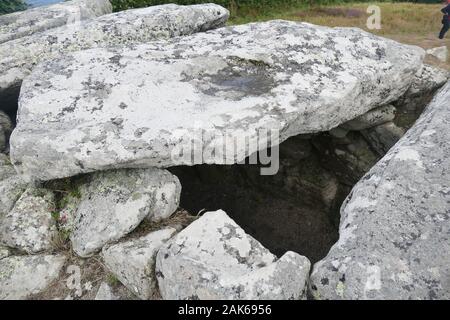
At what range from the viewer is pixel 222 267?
4266mm

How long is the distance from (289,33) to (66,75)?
3578mm

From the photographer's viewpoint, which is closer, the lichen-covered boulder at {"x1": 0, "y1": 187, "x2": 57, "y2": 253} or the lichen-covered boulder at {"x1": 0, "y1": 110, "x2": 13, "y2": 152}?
the lichen-covered boulder at {"x1": 0, "y1": 187, "x2": 57, "y2": 253}

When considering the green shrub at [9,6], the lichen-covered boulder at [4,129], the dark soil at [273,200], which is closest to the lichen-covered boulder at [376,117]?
the dark soil at [273,200]

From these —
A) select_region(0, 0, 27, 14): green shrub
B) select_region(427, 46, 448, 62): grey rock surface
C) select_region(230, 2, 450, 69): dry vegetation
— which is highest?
select_region(427, 46, 448, 62): grey rock surface

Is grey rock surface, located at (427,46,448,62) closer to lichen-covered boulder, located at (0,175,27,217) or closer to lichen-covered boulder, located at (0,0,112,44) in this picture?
lichen-covered boulder, located at (0,0,112,44)

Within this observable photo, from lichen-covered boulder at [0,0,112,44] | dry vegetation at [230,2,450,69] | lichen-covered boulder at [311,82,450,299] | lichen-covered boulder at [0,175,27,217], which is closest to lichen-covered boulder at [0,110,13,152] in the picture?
lichen-covered boulder at [0,0,112,44]

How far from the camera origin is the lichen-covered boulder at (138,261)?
465 cm

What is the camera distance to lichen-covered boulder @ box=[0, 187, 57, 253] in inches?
205

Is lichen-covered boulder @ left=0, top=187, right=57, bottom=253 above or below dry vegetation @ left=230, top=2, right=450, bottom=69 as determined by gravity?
above

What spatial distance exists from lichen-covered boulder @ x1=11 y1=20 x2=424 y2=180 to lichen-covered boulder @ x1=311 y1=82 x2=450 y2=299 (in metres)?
1.36

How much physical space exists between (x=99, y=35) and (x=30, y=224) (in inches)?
153

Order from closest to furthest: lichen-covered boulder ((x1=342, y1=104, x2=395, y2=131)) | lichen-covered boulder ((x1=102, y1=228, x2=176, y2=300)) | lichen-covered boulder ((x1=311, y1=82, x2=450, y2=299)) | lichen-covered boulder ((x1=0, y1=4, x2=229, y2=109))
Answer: lichen-covered boulder ((x1=311, y1=82, x2=450, y2=299)) → lichen-covered boulder ((x1=102, y1=228, x2=176, y2=300)) → lichen-covered boulder ((x1=0, y1=4, x2=229, y2=109)) → lichen-covered boulder ((x1=342, y1=104, x2=395, y2=131))

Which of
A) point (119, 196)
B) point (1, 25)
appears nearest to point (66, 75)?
point (119, 196)

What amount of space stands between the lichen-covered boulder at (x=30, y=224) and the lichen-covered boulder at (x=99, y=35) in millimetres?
2737
